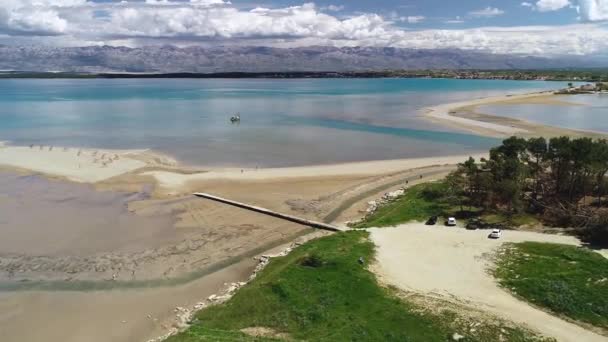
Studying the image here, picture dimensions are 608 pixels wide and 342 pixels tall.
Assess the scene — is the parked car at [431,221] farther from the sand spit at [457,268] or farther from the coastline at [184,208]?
the coastline at [184,208]

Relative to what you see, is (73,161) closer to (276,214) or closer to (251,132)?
(251,132)

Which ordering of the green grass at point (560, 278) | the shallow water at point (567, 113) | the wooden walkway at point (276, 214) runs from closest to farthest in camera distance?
the green grass at point (560, 278) → the wooden walkway at point (276, 214) → the shallow water at point (567, 113)

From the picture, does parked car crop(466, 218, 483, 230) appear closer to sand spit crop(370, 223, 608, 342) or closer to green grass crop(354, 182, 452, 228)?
sand spit crop(370, 223, 608, 342)

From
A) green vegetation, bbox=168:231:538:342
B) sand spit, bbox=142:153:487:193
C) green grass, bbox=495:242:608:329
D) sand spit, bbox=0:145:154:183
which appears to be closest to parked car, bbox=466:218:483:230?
green grass, bbox=495:242:608:329

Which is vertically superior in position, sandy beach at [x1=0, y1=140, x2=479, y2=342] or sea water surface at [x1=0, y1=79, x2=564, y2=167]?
sea water surface at [x1=0, y1=79, x2=564, y2=167]

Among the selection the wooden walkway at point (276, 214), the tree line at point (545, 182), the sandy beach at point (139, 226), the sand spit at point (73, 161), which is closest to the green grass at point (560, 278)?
the tree line at point (545, 182)

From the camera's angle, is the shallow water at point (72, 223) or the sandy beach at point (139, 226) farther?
the shallow water at point (72, 223)

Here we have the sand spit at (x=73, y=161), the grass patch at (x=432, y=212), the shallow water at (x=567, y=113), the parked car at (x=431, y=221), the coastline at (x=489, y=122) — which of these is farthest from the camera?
the shallow water at (x=567, y=113)
